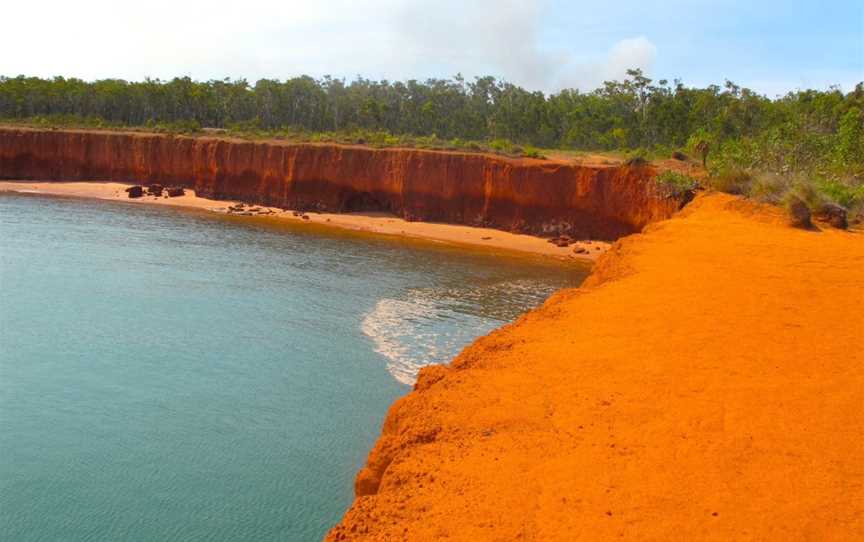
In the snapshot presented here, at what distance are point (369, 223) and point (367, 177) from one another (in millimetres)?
3553

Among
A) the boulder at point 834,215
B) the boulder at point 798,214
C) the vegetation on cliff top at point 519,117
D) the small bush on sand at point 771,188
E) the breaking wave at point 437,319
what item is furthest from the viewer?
the vegetation on cliff top at point 519,117

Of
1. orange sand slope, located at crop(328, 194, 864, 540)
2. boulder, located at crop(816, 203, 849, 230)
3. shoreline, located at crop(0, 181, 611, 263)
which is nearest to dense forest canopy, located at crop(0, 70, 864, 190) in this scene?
shoreline, located at crop(0, 181, 611, 263)

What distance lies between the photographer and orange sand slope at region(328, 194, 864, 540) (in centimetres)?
467

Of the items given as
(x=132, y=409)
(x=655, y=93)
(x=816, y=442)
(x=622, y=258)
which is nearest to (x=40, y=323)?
(x=132, y=409)

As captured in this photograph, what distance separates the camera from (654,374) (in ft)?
22.8

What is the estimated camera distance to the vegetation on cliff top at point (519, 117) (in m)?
23.2

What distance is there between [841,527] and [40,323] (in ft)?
54.8

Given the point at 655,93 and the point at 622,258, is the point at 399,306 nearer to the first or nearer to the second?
the point at 622,258

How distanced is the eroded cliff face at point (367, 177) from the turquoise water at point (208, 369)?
6.72 metres

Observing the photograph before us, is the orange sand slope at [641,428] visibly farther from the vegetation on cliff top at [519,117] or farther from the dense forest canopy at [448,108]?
the dense forest canopy at [448,108]

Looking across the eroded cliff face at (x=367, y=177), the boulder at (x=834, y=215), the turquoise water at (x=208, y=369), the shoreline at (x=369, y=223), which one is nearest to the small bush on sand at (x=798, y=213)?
the boulder at (x=834, y=215)

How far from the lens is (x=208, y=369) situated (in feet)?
45.9

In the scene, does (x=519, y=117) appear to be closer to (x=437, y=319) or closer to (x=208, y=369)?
(x=437, y=319)

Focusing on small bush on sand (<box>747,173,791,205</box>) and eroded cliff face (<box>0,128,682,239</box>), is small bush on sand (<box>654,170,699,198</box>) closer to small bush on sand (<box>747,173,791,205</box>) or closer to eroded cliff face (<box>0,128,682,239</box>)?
eroded cliff face (<box>0,128,682,239</box>)
